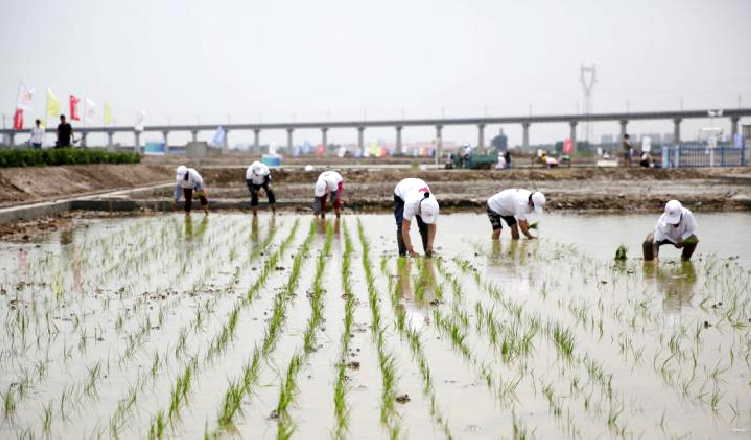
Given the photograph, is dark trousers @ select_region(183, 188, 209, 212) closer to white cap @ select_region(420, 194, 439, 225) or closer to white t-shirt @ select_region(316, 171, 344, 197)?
white t-shirt @ select_region(316, 171, 344, 197)

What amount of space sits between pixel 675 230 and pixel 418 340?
470 centimetres

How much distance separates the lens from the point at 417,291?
757 centimetres

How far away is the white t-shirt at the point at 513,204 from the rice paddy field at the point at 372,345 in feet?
4.06

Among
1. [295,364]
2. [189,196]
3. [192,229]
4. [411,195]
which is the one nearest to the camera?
[295,364]

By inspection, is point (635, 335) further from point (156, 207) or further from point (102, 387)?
point (156, 207)

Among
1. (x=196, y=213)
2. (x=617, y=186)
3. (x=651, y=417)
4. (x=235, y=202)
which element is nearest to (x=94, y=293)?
(x=651, y=417)

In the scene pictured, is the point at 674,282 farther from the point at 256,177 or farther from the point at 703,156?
the point at 703,156

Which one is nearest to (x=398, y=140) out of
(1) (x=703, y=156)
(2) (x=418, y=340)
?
(1) (x=703, y=156)

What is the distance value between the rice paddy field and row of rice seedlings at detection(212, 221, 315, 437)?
0.6 inches

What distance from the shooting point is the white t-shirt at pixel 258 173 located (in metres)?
15.8

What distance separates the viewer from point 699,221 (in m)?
15.1

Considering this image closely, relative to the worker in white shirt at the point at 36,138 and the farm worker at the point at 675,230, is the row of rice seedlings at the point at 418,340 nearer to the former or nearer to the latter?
the farm worker at the point at 675,230

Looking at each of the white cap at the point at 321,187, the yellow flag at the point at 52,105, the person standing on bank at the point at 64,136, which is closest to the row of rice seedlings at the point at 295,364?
the white cap at the point at 321,187

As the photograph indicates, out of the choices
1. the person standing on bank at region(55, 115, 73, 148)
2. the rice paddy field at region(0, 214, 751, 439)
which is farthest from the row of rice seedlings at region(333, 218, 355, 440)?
the person standing on bank at region(55, 115, 73, 148)
